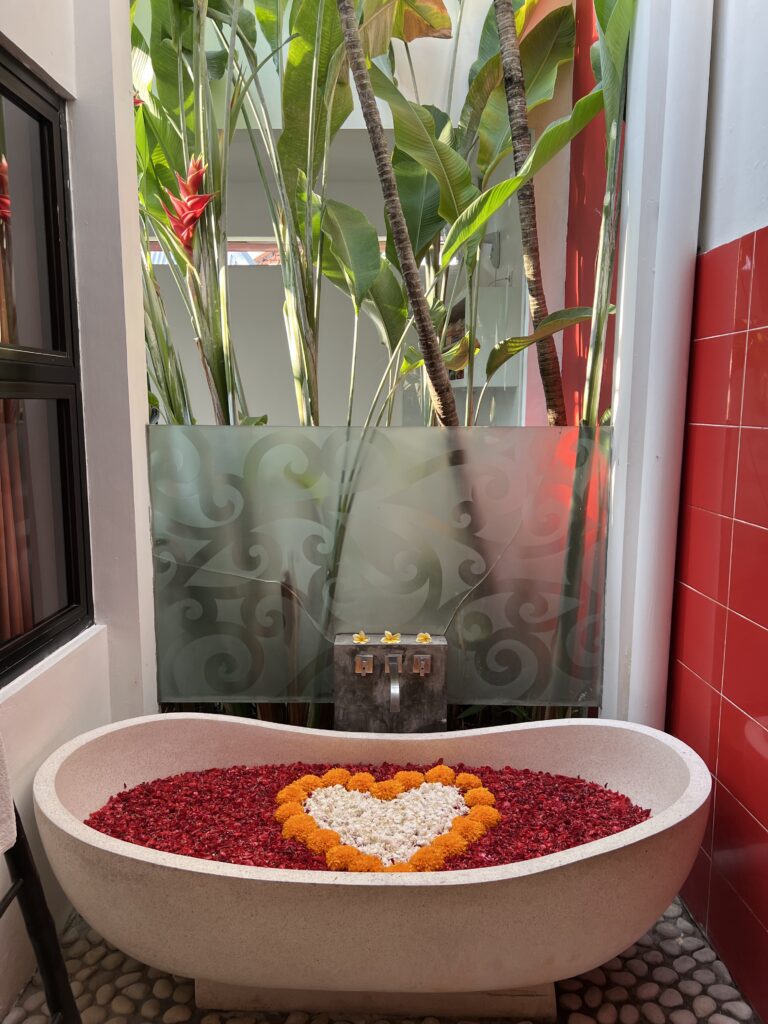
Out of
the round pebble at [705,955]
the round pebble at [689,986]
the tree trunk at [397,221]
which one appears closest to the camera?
the round pebble at [689,986]

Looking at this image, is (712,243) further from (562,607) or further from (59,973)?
(59,973)

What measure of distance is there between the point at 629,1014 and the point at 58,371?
2.07 m

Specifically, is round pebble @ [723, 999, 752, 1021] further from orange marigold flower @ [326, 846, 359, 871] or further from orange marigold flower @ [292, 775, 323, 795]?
orange marigold flower @ [292, 775, 323, 795]

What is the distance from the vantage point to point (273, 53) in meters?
2.53

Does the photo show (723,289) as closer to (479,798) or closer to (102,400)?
(479,798)

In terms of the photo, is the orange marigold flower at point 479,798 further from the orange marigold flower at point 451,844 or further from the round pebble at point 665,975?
the round pebble at point 665,975

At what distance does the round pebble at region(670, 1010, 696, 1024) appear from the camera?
68.2 inches

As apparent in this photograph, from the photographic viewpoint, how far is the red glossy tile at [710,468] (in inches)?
74.5

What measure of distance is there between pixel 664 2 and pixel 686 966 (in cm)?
243

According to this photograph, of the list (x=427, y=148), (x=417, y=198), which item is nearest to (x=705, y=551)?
(x=427, y=148)

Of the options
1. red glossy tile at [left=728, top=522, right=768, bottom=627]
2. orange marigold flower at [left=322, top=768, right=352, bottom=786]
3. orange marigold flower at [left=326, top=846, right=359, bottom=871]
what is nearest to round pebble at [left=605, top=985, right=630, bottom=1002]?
orange marigold flower at [left=326, top=846, right=359, bottom=871]

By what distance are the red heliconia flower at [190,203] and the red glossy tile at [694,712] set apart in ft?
6.36

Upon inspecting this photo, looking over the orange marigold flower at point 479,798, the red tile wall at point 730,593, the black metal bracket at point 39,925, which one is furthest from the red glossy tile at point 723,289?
the black metal bracket at point 39,925

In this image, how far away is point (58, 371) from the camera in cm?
206
